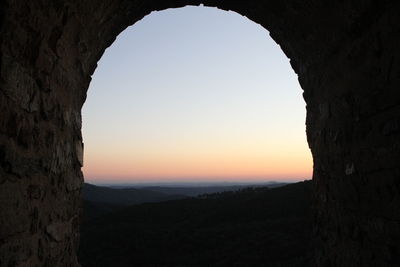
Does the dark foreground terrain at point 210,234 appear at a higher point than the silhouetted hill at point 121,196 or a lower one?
lower

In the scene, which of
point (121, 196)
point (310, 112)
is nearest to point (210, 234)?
point (310, 112)

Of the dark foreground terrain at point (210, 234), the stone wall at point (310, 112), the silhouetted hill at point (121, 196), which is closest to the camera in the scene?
the stone wall at point (310, 112)

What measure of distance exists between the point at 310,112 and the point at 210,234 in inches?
526

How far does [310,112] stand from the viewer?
4.71m

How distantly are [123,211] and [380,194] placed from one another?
24072 millimetres

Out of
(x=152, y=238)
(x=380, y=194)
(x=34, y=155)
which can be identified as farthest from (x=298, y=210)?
(x=34, y=155)

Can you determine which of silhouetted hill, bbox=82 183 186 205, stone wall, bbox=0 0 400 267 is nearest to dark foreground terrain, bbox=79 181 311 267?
stone wall, bbox=0 0 400 267

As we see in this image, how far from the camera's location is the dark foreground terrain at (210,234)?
45.5 ft

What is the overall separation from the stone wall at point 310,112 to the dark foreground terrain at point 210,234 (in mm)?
5810

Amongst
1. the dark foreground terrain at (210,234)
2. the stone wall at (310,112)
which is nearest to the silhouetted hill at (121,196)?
the dark foreground terrain at (210,234)

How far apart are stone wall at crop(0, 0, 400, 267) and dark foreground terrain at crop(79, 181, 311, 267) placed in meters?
5.81

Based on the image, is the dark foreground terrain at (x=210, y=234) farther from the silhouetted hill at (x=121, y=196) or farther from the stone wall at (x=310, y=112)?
the silhouetted hill at (x=121, y=196)

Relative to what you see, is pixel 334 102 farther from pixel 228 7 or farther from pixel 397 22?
pixel 228 7

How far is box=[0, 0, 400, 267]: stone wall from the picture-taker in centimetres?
230
